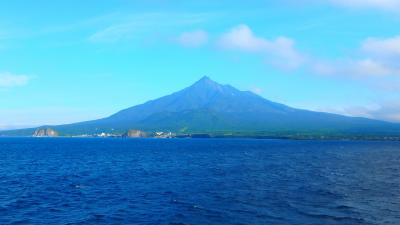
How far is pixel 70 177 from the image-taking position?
224 feet

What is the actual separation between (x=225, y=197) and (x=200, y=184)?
453 inches

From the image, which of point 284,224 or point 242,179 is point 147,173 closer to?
point 242,179

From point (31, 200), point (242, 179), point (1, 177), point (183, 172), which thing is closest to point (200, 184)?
point (242, 179)

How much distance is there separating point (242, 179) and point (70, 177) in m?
26.2

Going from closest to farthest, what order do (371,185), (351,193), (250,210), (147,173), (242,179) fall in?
1. (250,210)
2. (351,193)
3. (371,185)
4. (242,179)
5. (147,173)

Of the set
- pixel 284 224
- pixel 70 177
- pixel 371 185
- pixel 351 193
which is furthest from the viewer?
pixel 70 177

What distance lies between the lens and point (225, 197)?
47719 millimetres

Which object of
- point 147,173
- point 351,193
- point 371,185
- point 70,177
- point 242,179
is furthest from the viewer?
point 147,173

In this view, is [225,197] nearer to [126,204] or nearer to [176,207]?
[176,207]

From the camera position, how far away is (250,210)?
40781mm

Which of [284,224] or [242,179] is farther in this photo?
[242,179]

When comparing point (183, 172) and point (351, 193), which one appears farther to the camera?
point (183, 172)

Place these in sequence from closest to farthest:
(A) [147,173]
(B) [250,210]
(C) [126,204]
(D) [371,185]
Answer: (B) [250,210] → (C) [126,204] → (D) [371,185] → (A) [147,173]

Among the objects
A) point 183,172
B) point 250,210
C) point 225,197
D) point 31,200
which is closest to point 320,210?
point 250,210
